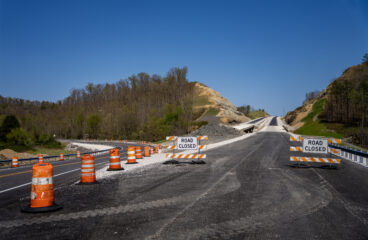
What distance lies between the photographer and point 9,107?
181000mm

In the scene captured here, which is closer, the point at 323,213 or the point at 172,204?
the point at 323,213

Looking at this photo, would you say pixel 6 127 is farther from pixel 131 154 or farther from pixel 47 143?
pixel 131 154

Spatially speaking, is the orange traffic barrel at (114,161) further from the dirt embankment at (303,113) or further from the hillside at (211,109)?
the hillside at (211,109)

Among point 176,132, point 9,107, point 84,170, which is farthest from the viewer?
point 9,107

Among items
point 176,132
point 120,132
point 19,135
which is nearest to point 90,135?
point 120,132

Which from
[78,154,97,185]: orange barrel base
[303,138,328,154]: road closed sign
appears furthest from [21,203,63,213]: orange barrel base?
[303,138,328,154]: road closed sign

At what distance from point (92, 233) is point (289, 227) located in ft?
12.5

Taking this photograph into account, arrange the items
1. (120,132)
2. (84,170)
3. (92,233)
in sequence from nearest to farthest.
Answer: (92,233) → (84,170) → (120,132)

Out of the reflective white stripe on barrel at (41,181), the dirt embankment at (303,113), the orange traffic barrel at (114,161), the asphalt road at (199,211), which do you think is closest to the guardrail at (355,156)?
the asphalt road at (199,211)

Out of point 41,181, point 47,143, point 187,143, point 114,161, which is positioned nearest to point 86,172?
point 41,181

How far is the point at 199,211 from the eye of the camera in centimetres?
762

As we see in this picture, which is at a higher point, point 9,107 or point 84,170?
point 9,107

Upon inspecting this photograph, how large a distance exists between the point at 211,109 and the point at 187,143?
127014mm

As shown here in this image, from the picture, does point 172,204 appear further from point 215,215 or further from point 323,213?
point 323,213
